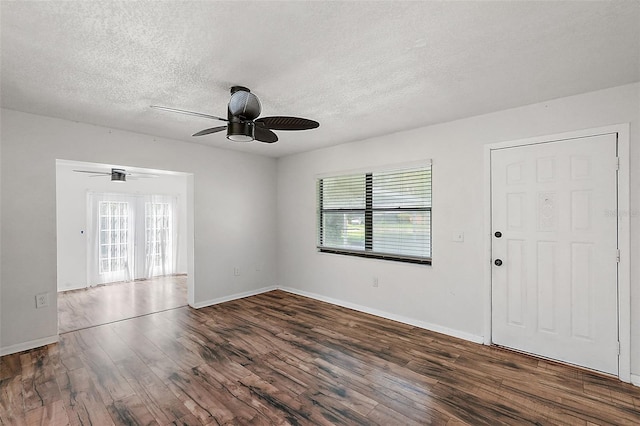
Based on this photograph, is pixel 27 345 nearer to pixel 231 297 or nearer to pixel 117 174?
pixel 231 297

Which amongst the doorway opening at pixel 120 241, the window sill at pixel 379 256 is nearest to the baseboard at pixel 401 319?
the window sill at pixel 379 256

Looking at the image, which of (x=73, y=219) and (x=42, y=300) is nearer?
(x=42, y=300)

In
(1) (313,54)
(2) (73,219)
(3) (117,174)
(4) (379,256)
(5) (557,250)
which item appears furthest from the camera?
(2) (73,219)

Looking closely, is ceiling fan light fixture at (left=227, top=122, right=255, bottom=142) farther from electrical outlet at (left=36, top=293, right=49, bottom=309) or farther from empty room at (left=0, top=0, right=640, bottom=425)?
electrical outlet at (left=36, top=293, right=49, bottom=309)

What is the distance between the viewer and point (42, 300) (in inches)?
127

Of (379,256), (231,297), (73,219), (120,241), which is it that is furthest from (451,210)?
(73,219)

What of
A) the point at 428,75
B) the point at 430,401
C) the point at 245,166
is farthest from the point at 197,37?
the point at 245,166

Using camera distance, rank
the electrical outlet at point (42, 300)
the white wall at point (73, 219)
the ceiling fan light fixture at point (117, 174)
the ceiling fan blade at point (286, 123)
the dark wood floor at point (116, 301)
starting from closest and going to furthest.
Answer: the ceiling fan blade at point (286, 123)
the electrical outlet at point (42, 300)
the dark wood floor at point (116, 301)
the ceiling fan light fixture at point (117, 174)
the white wall at point (73, 219)

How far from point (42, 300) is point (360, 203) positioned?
399cm

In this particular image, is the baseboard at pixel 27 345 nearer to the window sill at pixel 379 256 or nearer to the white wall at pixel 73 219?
the white wall at pixel 73 219

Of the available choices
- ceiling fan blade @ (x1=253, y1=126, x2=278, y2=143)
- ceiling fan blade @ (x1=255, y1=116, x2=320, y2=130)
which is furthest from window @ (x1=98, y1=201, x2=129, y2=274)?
ceiling fan blade @ (x1=255, y1=116, x2=320, y2=130)

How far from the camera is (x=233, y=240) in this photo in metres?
5.01

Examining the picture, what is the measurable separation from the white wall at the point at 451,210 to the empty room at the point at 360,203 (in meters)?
0.02

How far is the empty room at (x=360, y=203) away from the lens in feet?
5.98
